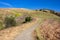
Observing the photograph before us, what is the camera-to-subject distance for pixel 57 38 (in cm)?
1661

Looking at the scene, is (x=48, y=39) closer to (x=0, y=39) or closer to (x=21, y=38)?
(x=21, y=38)

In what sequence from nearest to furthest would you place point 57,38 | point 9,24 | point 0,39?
point 57,38 → point 0,39 → point 9,24

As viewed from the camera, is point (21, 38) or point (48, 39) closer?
point (48, 39)

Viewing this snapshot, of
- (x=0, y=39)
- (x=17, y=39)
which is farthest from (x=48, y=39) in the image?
(x=0, y=39)

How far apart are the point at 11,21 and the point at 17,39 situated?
13543 millimetres

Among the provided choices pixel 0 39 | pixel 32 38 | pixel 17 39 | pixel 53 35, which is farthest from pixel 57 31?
pixel 0 39

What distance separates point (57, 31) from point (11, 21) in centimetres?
1401

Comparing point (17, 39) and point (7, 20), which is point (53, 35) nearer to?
point (17, 39)

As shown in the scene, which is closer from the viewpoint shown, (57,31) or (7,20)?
(57,31)

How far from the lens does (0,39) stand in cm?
1780

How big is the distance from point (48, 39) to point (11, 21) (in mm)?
15012

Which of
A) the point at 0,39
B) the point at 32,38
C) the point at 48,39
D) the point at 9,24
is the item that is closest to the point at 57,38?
the point at 48,39

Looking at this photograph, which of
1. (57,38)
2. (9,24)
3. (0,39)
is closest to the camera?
(57,38)

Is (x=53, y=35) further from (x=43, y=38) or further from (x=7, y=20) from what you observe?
(x=7, y=20)
